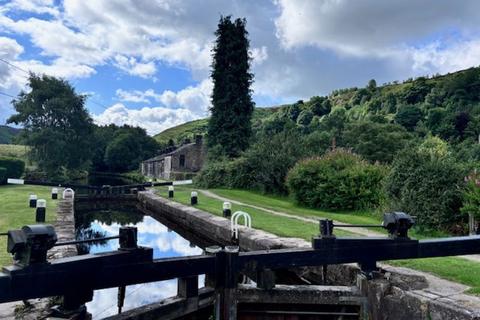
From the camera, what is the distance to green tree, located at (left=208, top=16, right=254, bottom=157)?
2567cm

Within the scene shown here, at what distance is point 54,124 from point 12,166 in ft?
28.8

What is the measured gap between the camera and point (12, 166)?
78.7ft

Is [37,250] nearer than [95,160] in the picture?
Yes

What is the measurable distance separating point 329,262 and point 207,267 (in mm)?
1266

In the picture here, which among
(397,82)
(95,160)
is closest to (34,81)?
(95,160)

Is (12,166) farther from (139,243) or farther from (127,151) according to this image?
(127,151)

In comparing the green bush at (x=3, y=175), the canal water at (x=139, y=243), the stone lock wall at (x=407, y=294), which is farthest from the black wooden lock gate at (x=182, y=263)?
the green bush at (x=3, y=175)

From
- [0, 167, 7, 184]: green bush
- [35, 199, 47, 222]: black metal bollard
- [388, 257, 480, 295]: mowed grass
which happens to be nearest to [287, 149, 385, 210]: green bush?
[388, 257, 480, 295]: mowed grass

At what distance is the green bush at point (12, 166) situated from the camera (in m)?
23.3

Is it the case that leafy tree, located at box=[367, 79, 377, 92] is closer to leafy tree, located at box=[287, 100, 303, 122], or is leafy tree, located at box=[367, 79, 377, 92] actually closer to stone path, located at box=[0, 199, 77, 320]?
leafy tree, located at box=[287, 100, 303, 122]

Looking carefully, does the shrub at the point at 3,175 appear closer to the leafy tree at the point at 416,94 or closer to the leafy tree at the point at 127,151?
the leafy tree at the point at 127,151

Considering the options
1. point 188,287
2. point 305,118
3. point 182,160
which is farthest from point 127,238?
point 305,118

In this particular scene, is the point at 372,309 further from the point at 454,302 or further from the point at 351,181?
the point at 351,181

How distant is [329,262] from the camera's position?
4.05m
